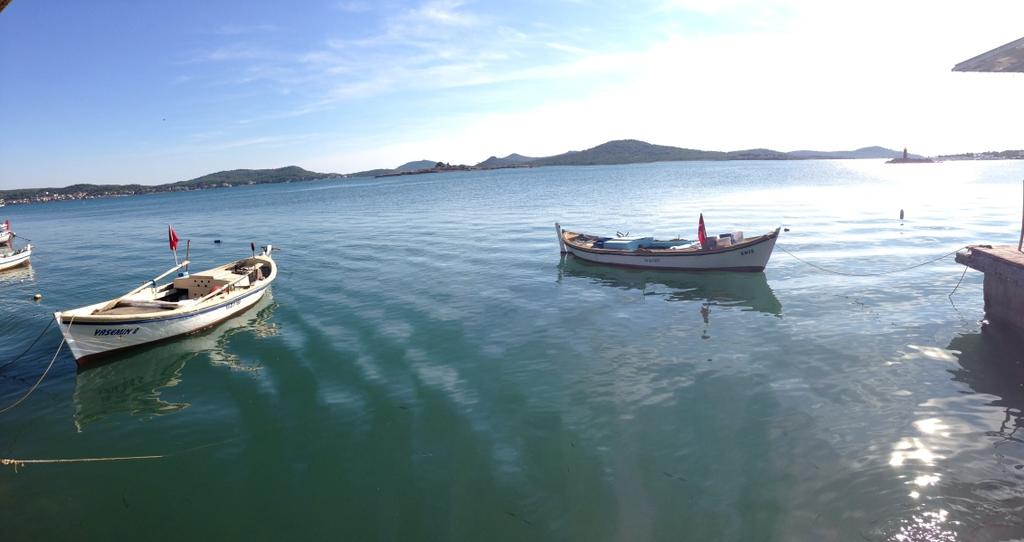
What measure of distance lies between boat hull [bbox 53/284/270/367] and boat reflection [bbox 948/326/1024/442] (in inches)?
868

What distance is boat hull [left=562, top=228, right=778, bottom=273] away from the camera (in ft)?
78.9

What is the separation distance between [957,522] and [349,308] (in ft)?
60.6

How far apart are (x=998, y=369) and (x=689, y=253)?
12.7 metres

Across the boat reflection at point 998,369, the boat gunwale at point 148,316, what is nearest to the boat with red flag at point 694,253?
the boat reflection at point 998,369

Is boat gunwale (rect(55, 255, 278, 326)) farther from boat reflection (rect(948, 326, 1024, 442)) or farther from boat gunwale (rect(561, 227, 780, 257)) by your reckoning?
boat reflection (rect(948, 326, 1024, 442))

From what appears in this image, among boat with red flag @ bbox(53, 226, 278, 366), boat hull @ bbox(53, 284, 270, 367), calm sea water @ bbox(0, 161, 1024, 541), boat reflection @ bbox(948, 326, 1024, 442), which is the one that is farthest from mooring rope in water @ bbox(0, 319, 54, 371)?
boat reflection @ bbox(948, 326, 1024, 442)

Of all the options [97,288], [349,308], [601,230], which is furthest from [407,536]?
[601,230]

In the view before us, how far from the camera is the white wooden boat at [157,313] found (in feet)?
50.3

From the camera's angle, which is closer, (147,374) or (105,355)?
(147,374)

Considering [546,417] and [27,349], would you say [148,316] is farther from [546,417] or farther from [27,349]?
[546,417]

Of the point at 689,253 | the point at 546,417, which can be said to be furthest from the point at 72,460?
the point at 689,253

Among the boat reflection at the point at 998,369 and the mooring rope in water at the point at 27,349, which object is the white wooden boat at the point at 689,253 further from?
the mooring rope in water at the point at 27,349

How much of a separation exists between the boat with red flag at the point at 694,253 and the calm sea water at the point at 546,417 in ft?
3.44

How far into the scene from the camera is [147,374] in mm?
15297
